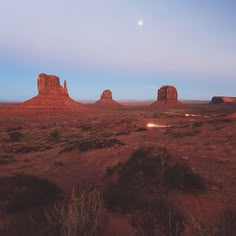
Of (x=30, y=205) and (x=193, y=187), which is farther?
(x=193, y=187)

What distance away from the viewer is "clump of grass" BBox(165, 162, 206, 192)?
446 cm

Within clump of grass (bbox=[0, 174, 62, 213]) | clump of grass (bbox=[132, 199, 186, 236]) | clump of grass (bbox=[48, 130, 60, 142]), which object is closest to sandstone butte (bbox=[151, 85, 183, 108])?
clump of grass (bbox=[48, 130, 60, 142])

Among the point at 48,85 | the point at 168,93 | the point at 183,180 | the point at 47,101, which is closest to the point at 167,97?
the point at 168,93

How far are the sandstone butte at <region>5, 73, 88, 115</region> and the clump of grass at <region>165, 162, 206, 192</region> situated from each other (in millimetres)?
68569

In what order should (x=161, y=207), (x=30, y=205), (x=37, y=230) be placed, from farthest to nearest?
(x=30, y=205)
(x=161, y=207)
(x=37, y=230)

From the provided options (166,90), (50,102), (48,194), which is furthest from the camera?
(166,90)

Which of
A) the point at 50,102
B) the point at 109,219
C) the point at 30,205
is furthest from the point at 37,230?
the point at 50,102

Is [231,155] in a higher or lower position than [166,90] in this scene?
lower

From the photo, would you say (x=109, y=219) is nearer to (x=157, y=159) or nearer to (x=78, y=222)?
(x=78, y=222)

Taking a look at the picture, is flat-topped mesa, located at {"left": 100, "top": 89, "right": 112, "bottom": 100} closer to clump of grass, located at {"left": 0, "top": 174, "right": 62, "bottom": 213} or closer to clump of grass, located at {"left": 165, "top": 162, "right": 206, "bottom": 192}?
clump of grass, located at {"left": 0, "top": 174, "right": 62, "bottom": 213}

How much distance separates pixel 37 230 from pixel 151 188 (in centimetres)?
261

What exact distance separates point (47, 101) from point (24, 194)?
79.4 m

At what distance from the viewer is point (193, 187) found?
4.48 metres

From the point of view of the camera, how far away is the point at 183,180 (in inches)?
182
